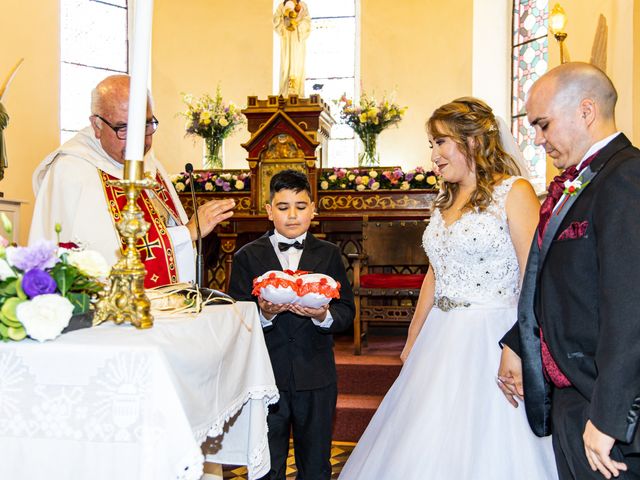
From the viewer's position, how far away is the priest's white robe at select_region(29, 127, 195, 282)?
2.79m

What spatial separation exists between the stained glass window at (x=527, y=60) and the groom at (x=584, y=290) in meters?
7.40

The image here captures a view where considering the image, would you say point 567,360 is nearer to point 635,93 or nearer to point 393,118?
point 635,93

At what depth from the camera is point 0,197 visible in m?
6.74

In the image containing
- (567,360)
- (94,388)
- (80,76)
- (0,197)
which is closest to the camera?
(94,388)

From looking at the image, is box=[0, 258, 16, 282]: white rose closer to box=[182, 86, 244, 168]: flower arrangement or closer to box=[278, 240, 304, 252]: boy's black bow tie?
box=[278, 240, 304, 252]: boy's black bow tie

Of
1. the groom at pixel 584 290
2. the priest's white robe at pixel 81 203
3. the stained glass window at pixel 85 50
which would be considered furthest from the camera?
the stained glass window at pixel 85 50

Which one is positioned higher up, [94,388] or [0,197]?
[0,197]

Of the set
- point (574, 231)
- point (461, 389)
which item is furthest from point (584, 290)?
point (461, 389)

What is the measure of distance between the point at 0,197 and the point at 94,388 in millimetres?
5864

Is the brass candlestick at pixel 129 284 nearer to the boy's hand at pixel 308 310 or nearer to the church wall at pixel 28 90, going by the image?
the boy's hand at pixel 308 310

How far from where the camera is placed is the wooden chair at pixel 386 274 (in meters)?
6.32

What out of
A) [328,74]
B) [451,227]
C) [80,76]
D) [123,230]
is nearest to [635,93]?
[451,227]

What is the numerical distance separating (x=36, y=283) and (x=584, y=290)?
135 centimetres

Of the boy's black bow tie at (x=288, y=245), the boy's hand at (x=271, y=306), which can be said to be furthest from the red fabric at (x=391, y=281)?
the boy's hand at (x=271, y=306)
